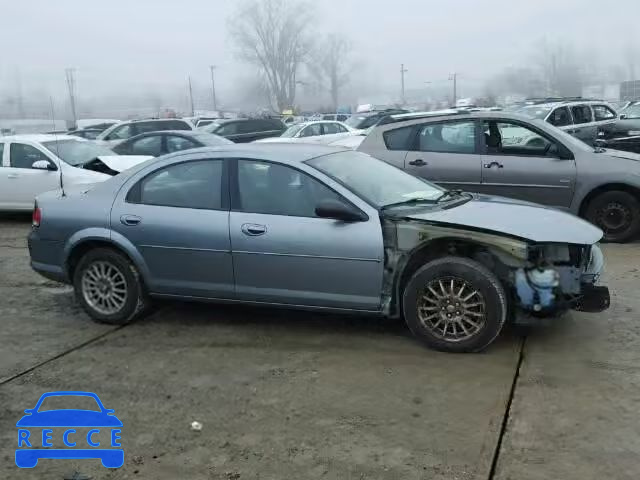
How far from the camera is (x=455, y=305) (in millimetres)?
4324

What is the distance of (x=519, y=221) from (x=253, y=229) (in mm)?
1887

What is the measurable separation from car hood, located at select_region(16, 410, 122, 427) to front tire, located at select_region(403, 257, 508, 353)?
2032 millimetres

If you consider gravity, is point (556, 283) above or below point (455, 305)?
above

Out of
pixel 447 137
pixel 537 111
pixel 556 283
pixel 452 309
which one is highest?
pixel 537 111

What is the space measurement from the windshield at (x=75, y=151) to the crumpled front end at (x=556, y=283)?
7.83m

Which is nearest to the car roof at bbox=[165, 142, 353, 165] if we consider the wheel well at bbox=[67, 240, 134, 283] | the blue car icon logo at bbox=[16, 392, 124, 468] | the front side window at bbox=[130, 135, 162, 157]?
the wheel well at bbox=[67, 240, 134, 283]

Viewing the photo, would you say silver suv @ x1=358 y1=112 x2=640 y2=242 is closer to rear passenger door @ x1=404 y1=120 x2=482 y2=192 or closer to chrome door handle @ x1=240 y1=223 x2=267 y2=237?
rear passenger door @ x1=404 y1=120 x2=482 y2=192

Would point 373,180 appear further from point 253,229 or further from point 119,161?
point 119,161

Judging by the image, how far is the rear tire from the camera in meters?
7.40

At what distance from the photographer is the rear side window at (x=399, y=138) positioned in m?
8.34

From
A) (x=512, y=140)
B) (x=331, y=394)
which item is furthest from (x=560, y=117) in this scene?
(x=331, y=394)

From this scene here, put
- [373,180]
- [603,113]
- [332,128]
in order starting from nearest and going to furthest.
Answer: [373,180] → [603,113] → [332,128]

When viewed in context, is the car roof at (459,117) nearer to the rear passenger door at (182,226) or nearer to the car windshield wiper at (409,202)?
the car windshield wiper at (409,202)

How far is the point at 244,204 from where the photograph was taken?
488 cm
